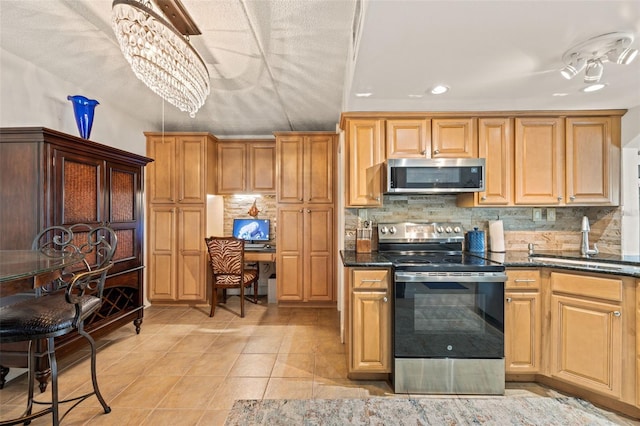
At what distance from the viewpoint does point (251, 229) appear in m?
4.56

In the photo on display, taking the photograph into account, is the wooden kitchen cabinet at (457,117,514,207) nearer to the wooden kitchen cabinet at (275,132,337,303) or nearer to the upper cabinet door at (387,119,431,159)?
the upper cabinet door at (387,119,431,159)

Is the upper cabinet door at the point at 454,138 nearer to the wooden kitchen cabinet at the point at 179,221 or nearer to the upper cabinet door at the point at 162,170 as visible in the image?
the wooden kitchen cabinet at the point at 179,221

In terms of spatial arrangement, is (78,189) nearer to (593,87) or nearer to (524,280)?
(524,280)

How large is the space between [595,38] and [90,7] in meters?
2.88

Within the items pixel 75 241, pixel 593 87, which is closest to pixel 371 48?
pixel 593 87

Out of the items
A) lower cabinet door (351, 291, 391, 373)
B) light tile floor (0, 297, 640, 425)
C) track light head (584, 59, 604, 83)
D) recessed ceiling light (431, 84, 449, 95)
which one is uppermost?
recessed ceiling light (431, 84, 449, 95)

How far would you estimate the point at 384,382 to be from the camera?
2275 mm

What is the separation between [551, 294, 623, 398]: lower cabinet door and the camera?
1.91m

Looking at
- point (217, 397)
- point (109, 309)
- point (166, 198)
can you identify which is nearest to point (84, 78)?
point (166, 198)

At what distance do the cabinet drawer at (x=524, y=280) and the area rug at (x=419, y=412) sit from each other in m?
Answer: 0.75

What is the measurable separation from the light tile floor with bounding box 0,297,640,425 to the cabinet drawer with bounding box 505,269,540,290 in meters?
0.75

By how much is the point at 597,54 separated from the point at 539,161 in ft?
3.61

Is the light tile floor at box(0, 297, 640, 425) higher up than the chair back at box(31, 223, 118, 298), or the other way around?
the chair back at box(31, 223, 118, 298)

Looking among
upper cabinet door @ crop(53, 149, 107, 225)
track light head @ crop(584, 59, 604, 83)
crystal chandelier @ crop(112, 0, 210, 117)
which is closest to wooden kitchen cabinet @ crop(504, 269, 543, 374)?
track light head @ crop(584, 59, 604, 83)
